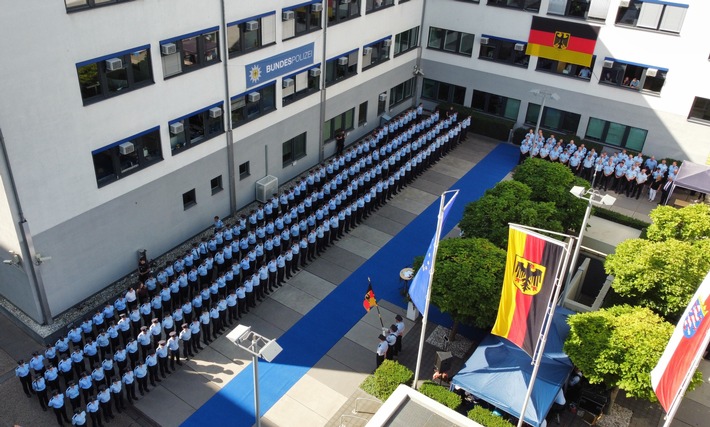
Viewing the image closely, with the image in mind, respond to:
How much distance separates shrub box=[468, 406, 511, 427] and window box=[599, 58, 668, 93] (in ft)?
69.9

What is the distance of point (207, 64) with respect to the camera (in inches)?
891

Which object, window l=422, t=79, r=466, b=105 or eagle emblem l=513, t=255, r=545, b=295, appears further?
window l=422, t=79, r=466, b=105

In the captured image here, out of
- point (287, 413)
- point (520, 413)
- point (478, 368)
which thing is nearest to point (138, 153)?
point (287, 413)

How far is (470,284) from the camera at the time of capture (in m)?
18.6

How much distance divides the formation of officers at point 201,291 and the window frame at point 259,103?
3.47m

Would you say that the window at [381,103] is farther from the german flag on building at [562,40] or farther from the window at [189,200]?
the window at [189,200]

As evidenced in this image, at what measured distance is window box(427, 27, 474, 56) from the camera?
35625mm

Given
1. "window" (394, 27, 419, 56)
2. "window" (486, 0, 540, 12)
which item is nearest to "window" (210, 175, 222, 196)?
"window" (394, 27, 419, 56)

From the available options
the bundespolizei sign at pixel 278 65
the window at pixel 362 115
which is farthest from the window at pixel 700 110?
the bundespolizei sign at pixel 278 65

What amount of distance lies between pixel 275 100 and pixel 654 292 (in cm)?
1656

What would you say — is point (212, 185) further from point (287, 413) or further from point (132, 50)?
point (287, 413)

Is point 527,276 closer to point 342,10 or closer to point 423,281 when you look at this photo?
point 423,281

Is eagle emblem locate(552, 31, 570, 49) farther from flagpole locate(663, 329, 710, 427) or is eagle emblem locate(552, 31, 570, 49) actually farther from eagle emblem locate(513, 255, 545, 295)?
flagpole locate(663, 329, 710, 427)

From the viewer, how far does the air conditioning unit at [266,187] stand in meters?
27.3
